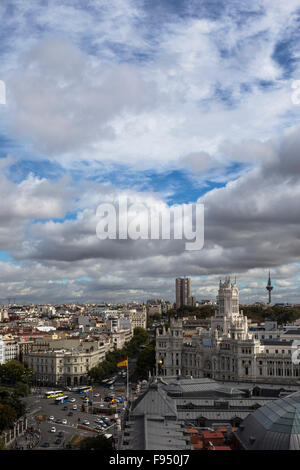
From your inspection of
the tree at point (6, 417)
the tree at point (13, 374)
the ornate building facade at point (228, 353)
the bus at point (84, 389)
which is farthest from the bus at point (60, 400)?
the tree at point (6, 417)

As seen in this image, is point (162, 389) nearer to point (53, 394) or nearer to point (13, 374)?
point (53, 394)

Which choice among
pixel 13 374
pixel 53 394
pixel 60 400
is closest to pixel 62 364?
pixel 13 374

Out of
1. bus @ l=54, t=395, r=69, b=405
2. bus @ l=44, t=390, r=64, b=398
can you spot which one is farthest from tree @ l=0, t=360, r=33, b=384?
bus @ l=54, t=395, r=69, b=405

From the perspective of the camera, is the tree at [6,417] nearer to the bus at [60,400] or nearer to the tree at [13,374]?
the bus at [60,400]

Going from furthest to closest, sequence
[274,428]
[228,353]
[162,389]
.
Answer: [228,353]
[162,389]
[274,428]

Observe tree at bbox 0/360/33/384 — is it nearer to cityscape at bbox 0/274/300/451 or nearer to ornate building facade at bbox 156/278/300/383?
cityscape at bbox 0/274/300/451

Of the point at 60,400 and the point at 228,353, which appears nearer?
the point at 60,400
